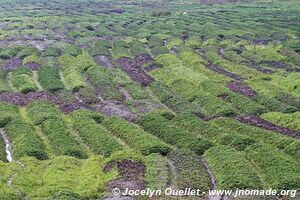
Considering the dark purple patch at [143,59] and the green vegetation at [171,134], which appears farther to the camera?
the dark purple patch at [143,59]

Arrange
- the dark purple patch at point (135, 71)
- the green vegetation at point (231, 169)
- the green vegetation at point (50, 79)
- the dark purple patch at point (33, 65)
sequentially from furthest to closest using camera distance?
the dark purple patch at point (33, 65) → the dark purple patch at point (135, 71) → the green vegetation at point (50, 79) → the green vegetation at point (231, 169)

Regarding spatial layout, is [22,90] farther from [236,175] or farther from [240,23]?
[240,23]

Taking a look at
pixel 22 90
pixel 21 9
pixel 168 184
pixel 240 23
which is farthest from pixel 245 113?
pixel 21 9

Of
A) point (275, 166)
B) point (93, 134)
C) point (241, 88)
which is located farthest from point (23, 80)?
point (275, 166)

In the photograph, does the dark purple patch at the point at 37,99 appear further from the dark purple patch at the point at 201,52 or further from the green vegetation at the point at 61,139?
the dark purple patch at the point at 201,52

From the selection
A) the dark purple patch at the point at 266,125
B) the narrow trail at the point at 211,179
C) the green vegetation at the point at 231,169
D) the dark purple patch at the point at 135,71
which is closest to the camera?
the narrow trail at the point at 211,179

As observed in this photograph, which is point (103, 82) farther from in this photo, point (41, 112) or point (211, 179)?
point (211, 179)

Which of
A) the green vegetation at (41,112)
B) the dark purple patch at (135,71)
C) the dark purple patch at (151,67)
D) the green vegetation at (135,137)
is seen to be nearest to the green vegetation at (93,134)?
the green vegetation at (135,137)
